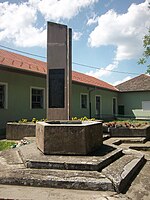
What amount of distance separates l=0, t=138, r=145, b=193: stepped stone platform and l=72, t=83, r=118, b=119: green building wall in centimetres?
1317

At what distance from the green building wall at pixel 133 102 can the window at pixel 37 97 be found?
1507 centimetres

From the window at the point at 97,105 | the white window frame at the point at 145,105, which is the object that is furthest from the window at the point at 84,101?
the white window frame at the point at 145,105

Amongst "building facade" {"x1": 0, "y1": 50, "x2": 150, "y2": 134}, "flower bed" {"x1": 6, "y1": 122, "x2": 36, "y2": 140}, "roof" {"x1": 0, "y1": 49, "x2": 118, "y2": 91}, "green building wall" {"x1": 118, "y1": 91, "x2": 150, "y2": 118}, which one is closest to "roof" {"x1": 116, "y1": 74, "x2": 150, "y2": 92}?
"building facade" {"x1": 0, "y1": 50, "x2": 150, "y2": 134}

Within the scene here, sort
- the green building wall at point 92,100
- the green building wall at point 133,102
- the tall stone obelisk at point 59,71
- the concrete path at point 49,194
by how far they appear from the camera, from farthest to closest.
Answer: the green building wall at point 133,102
the green building wall at point 92,100
the tall stone obelisk at point 59,71
the concrete path at point 49,194

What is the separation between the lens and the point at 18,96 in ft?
42.9

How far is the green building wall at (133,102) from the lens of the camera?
26814 mm

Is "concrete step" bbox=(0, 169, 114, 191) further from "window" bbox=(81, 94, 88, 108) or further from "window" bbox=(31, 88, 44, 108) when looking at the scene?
"window" bbox=(81, 94, 88, 108)

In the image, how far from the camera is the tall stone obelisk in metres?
7.92

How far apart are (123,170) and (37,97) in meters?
10.8

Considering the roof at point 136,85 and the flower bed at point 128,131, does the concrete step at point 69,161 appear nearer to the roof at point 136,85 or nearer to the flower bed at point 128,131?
the flower bed at point 128,131

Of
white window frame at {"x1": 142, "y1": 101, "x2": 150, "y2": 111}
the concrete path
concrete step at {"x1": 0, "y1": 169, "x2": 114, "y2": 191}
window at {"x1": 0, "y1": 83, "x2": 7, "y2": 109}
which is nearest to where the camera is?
the concrete path

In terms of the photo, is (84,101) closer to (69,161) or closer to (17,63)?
(17,63)

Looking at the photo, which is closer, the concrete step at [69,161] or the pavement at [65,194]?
the pavement at [65,194]

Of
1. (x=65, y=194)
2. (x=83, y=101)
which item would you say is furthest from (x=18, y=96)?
(x=65, y=194)
